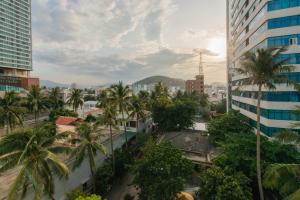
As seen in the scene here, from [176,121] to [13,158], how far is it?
37.2 m

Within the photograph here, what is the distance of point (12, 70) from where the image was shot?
102m

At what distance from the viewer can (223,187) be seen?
16422 millimetres

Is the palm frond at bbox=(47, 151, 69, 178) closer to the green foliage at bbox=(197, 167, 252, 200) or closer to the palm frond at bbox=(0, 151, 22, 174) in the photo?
the palm frond at bbox=(0, 151, 22, 174)

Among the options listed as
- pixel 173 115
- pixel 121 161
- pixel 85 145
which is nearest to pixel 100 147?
pixel 85 145

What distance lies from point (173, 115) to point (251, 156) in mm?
26530

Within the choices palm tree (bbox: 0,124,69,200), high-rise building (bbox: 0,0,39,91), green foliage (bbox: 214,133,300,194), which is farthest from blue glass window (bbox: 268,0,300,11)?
high-rise building (bbox: 0,0,39,91)

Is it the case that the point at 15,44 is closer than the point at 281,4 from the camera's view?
No

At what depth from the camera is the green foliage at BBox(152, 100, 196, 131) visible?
4606cm

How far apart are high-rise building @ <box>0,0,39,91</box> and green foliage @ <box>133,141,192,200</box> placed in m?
93.0

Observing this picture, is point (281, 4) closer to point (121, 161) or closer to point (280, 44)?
point (280, 44)

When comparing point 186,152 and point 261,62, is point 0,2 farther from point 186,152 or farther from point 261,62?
point 261,62

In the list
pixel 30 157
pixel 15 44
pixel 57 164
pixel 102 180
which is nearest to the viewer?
pixel 30 157

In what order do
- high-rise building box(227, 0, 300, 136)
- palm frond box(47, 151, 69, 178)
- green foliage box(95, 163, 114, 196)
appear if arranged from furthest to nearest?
high-rise building box(227, 0, 300, 136) → green foliage box(95, 163, 114, 196) → palm frond box(47, 151, 69, 178)

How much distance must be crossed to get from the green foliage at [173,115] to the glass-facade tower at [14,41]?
261 feet
